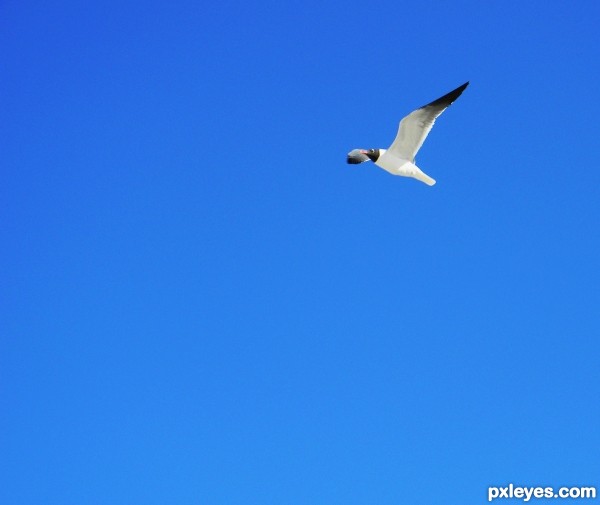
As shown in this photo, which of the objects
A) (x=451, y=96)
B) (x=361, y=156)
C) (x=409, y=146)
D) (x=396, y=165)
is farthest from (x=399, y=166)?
(x=451, y=96)

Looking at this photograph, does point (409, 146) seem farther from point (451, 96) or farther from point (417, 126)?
point (451, 96)

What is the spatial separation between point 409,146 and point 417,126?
845mm

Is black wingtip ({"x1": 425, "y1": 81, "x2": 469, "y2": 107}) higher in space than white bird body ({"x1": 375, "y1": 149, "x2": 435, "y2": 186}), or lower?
higher

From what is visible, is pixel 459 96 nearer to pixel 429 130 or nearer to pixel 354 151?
pixel 429 130

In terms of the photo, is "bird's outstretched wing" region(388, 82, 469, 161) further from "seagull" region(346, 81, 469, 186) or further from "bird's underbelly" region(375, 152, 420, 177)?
"bird's underbelly" region(375, 152, 420, 177)

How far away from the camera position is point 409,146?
33.4 m

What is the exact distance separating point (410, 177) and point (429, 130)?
75.1 inches

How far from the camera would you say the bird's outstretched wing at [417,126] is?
32.2 m

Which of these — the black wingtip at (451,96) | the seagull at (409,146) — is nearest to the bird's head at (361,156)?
the seagull at (409,146)

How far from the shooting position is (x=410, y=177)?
33.7 m

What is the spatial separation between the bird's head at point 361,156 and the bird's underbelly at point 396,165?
26 centimetres

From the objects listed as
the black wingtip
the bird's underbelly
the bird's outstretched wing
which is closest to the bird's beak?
the bird's underbelly

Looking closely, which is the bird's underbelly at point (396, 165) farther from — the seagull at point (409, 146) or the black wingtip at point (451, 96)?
the black wingtip at point (451, 96)

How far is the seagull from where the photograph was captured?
32469 mm
